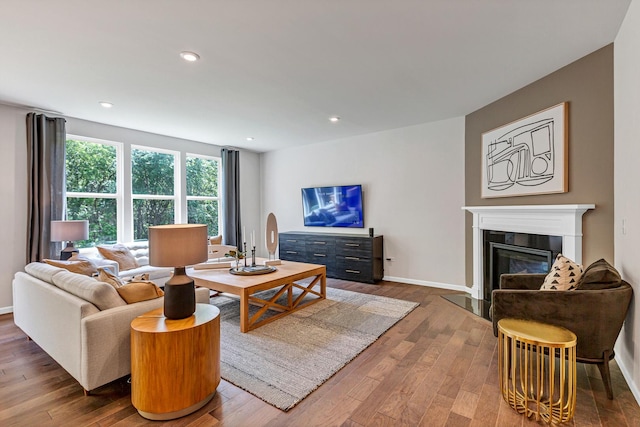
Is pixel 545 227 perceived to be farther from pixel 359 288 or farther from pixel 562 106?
pixel 359 288

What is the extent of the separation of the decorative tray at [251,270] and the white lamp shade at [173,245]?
161 cm

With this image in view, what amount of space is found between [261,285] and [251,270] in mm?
572

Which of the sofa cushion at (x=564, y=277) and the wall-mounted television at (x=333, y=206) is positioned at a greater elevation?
the wall-mounted television at (x=333, y=206)

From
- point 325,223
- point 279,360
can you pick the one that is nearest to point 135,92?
point 279,360

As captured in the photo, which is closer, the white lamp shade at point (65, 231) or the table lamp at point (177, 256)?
the table lamp at point (177, 256)

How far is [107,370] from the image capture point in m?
1.98

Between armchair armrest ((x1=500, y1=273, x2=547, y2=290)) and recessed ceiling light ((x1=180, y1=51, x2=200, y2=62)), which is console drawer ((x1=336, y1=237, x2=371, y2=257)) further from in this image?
recessed ceiling light ((x1=180, y1=51, x2=200, y2=62))

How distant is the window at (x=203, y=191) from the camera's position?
19.2 ft

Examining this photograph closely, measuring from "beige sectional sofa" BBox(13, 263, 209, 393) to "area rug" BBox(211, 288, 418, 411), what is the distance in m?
0.75

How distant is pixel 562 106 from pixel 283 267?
3.48m

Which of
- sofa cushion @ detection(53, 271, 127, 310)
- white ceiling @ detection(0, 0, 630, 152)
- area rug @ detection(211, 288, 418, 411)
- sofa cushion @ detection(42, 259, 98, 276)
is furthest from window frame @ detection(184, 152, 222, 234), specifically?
sofa cushion @ detection(53, 271, 127, 310)

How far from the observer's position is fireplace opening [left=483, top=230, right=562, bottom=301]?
311 cm

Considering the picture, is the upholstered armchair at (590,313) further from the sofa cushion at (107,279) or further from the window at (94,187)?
the window at (94,187)

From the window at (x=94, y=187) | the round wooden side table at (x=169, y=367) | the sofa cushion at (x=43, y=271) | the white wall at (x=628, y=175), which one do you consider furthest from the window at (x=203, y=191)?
the white wall at (x=628, y=175)
